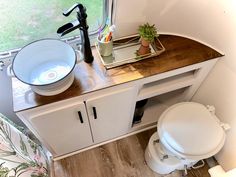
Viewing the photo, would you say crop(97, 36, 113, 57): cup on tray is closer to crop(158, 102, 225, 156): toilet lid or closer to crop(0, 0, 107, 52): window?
crop(0, 0, 107, 52): window

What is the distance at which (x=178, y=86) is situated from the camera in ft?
4.22

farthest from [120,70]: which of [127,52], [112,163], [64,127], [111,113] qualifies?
[112,163]

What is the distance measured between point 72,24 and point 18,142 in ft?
1.98

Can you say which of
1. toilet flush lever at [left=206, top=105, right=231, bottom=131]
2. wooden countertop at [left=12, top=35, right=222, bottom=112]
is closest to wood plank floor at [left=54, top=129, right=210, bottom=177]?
toilet flush lever at [left=206, top=105, right=231, bottom=131]

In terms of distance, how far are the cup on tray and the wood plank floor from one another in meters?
0.74

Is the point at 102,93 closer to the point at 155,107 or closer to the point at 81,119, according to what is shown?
the point at 81,119

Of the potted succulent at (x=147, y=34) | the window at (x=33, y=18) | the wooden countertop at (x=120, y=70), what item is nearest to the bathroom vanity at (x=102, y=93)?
the wooden countertop at (x=120, y=70)

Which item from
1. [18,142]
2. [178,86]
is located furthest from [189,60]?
[18,142]

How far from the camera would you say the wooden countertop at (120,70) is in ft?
3.28

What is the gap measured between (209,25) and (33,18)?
0.89 metres

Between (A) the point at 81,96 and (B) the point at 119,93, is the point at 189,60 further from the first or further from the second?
(A) the point at 81,96

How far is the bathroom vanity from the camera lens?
102 cm

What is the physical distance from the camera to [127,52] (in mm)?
1203

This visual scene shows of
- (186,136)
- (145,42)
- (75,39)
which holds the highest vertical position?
(145,42)
